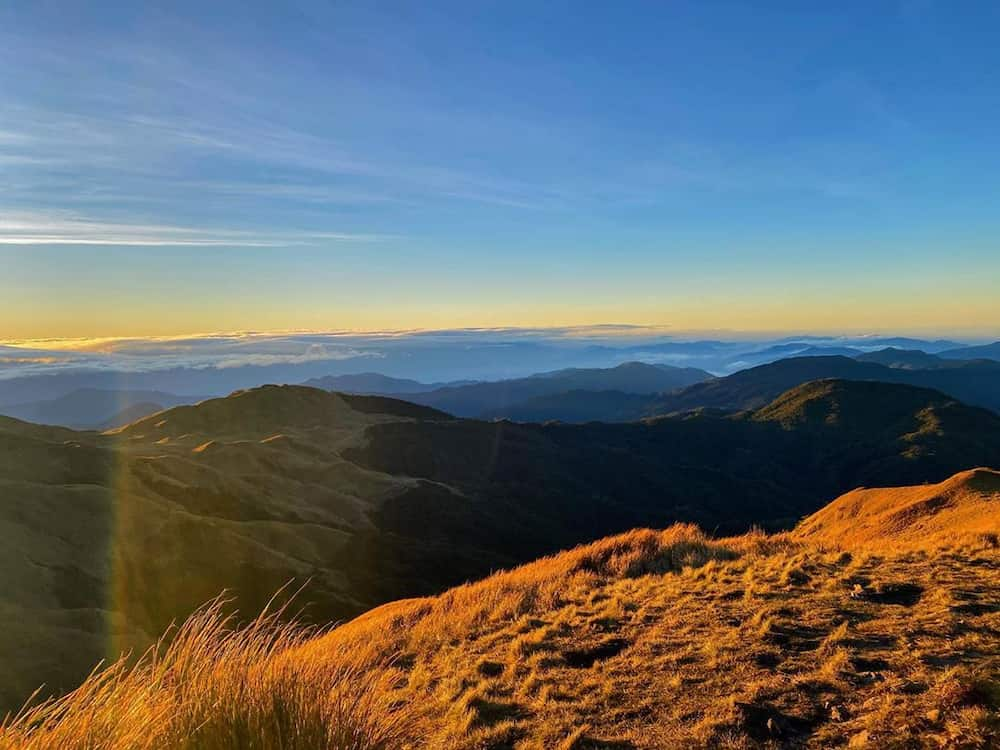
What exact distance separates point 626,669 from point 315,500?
8045cm

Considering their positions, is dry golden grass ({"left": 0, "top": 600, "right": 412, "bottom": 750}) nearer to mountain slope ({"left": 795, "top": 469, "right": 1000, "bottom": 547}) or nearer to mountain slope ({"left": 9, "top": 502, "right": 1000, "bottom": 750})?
mountain slope ({"left": 9, "top": 502, "right": 1000, "bottom": 750})

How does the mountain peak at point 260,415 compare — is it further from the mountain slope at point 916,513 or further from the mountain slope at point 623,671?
the mountain slope at point 623,671

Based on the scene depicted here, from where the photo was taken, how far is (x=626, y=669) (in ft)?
24.5

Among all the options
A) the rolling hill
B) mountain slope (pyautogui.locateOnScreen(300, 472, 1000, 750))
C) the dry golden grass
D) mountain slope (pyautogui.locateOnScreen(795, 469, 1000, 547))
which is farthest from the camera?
the rolling hill

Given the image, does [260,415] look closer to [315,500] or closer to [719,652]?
[315,500]

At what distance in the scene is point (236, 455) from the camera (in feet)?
279

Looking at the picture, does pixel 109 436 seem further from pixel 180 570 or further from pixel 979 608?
pixel 979 608

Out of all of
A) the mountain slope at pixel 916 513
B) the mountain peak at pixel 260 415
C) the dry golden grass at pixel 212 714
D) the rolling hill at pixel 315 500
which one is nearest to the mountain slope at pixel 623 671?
the dry golden grass at pixel 212 714

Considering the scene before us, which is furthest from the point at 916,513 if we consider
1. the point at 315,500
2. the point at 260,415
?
the point at 260,415

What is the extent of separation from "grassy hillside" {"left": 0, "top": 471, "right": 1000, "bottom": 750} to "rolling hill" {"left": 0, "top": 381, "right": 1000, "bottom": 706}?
23142mm

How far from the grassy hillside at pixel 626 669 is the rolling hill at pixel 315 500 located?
2314 cm

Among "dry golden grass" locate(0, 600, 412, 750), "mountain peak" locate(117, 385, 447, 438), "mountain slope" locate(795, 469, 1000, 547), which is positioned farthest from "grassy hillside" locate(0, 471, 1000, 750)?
"mountain peak" locate(117, 385, 447, 438)

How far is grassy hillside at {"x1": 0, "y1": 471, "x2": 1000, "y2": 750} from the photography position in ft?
11.4

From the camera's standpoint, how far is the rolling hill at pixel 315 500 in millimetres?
41938
